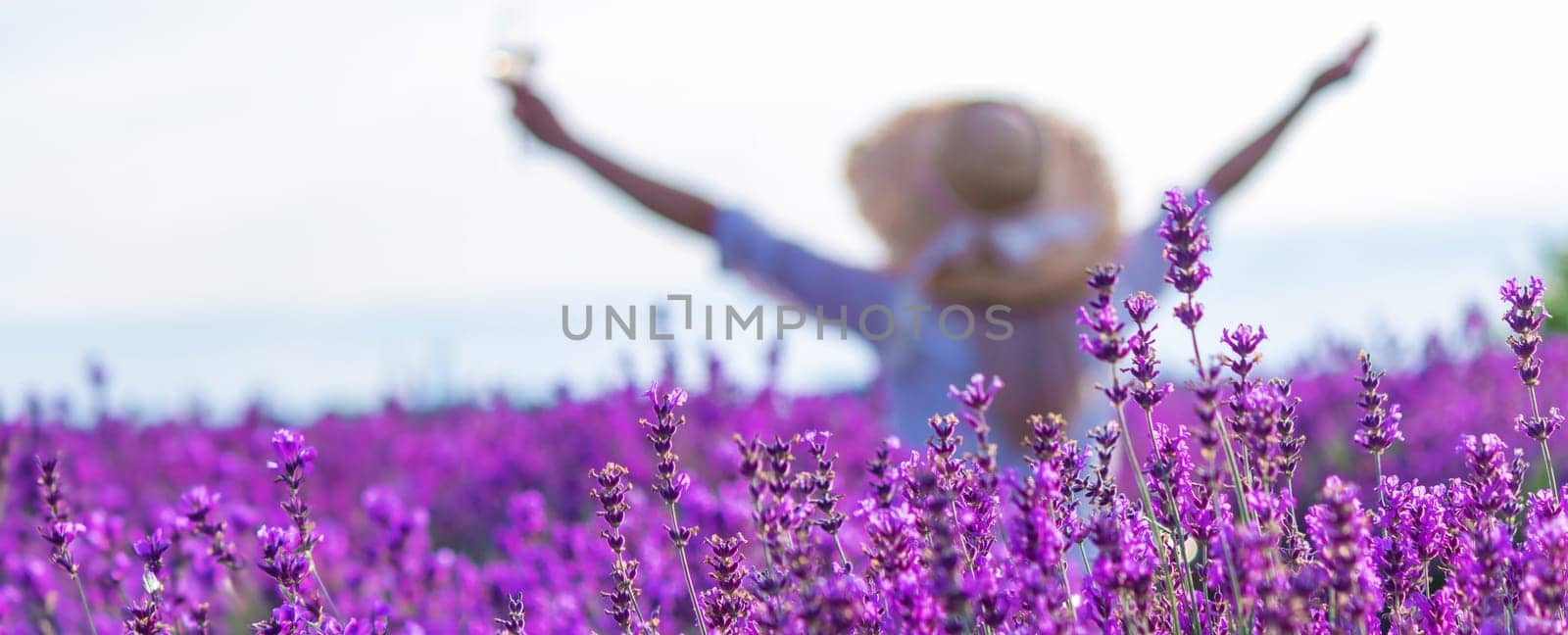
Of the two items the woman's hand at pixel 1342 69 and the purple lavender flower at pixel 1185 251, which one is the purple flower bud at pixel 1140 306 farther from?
the woman's hand at pixel 1342 69

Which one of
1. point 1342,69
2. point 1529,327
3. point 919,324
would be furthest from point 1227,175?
point 1529,327

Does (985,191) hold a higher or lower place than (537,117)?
lower

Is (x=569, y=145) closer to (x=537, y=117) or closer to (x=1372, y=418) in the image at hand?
(x=537, y=117)

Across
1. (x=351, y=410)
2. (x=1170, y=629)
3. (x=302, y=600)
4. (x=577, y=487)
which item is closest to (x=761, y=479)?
(x=1170, y=629)

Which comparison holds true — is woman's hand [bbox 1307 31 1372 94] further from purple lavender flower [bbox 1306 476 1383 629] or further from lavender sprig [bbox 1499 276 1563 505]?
purple lavender flower [bbox 1306 476 1383 629]

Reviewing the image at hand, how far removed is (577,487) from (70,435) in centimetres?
320

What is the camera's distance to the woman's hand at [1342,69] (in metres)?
3.52

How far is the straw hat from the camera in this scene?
3812 millimetres

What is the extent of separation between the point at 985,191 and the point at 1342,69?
900 millimetres

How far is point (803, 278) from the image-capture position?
4121 millimetres

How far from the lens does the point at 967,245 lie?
12.8 ft

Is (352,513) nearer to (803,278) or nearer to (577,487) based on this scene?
(577,487)

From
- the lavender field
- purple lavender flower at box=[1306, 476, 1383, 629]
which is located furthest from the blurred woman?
purple lavender flower at box=[1306, 476, 1383, 629]

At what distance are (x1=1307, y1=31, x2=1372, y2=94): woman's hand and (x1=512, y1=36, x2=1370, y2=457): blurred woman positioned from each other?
0.02 meters
